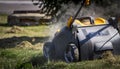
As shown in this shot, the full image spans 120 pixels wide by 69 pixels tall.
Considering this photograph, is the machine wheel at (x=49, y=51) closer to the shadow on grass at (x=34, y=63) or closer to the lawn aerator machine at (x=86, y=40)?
the shadow on grass at (x=34, y=63)

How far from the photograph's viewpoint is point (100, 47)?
32.7 feet

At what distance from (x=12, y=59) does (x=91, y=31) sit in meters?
2.28

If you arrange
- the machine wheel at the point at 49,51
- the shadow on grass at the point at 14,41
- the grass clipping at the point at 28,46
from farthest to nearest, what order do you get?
the shadow on grass at the point at 14,41, the grass clipping at the point at 28,46, the machine wheel at the point at 49,51

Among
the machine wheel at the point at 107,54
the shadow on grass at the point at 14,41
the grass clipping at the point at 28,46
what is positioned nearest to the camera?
the machine wheel at the point at 107,54

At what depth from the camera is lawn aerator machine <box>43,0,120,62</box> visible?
32.8 ft

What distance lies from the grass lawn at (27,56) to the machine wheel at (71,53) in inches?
8.2

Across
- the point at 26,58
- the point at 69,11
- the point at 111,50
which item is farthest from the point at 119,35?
the point at 69,11

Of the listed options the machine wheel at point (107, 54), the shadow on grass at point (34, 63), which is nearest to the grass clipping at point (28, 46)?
the shadow on grass at point (34, 63)

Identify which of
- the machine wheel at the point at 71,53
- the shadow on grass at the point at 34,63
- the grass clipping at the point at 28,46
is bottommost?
the grass clipping at the point at 28,46

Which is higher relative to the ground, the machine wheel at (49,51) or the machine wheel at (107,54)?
the machine wheel at (107,54)

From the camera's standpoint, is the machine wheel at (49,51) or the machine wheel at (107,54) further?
the machine wheel at (49,51)

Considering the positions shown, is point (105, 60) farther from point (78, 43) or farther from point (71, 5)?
point (71, 5)

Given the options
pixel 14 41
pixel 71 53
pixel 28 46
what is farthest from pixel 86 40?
pixel 14 41

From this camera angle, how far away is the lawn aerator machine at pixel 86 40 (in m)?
10.0
